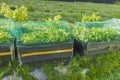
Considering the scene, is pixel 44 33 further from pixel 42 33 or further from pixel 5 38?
pixel 5 38

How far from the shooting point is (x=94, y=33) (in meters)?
4.24

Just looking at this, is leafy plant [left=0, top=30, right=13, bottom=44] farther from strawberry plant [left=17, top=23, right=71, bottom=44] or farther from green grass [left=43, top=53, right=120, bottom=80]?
green grass [left=43, top=53, right=120, bottom=80]

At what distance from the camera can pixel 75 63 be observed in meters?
4.00

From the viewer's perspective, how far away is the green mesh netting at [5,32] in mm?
3655

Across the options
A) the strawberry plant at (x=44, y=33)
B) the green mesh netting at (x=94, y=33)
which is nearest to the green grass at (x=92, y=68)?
the green mesh netting at (x=94, y=33)

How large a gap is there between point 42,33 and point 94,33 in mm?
896

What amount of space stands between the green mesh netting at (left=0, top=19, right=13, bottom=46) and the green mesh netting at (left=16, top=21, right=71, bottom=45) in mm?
118

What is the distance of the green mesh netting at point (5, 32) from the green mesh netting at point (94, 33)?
1096 millimetres

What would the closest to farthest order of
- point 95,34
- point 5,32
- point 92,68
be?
point 5,32, point 92,68, point 95,34

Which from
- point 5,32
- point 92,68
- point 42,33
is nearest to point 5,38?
point 5,32

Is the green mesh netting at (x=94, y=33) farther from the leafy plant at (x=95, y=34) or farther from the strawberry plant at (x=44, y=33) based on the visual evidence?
the strawberry plant at (x=44, y=33)

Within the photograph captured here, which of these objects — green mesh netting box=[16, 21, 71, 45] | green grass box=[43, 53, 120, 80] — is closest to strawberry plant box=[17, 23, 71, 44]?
green mesh netting box=[16, 21, 71, 45]

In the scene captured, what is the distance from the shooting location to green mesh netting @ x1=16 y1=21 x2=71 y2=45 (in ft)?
12.3

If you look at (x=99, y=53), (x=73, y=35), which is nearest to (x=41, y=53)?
(x=73, y=35)
